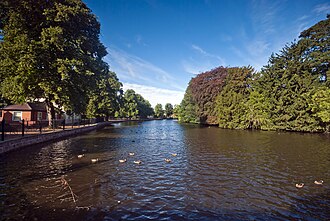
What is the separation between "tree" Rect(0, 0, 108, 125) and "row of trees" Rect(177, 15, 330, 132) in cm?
3000

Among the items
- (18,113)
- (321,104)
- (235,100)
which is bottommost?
(18,113)

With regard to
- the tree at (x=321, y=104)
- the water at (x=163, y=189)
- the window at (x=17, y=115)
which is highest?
the tree at (x=321, y=104)

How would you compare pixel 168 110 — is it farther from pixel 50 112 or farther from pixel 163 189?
pixel 163 189

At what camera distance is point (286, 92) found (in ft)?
113

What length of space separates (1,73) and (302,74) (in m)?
42.9

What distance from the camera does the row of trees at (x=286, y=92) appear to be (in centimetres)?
3152

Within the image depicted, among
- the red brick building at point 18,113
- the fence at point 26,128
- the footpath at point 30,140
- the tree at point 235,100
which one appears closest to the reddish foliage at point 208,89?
the tree at point 235,100

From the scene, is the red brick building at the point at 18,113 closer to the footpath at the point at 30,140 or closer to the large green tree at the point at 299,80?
the footpath at the point at 30,140

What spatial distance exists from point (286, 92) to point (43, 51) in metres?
36.6

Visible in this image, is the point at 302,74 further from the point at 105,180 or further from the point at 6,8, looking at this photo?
the point at 6,8

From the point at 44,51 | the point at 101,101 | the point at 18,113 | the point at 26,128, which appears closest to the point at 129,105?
the point at 101,101

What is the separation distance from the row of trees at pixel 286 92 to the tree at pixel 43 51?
30000 mm

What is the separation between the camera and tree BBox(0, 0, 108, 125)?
63.4ft

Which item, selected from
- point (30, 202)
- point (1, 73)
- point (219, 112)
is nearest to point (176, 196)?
point (30, 202)
